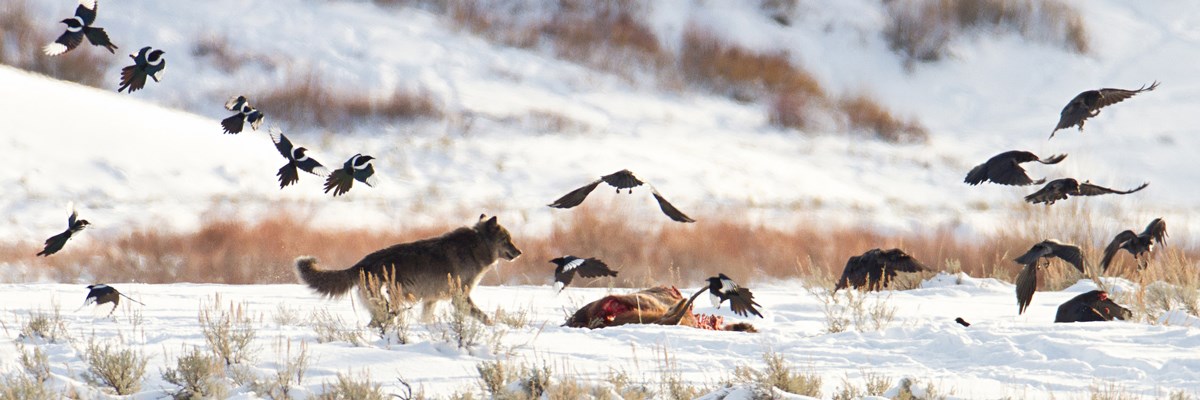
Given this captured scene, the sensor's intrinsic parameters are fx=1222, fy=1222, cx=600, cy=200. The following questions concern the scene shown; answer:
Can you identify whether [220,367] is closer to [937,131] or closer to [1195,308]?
[1195,308]

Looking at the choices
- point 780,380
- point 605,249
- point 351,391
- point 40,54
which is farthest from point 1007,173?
point 40,54

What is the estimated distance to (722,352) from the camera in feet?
25.5

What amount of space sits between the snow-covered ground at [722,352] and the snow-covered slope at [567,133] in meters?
10.8

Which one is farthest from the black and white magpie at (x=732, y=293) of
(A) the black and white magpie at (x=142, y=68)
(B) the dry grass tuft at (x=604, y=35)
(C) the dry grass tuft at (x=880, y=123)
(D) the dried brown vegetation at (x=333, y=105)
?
(B) the dry grass tuft at (x=604, y=35)

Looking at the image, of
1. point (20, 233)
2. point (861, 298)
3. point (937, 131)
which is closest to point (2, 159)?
point (20, 233)

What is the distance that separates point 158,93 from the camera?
2686 centimetres

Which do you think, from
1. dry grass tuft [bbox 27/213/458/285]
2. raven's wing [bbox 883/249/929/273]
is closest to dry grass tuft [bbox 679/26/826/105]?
dry grass tuft [bbox 27/213/458/285]

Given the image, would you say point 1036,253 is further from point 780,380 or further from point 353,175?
point 353,175

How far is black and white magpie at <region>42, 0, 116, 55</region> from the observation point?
24.9 feet

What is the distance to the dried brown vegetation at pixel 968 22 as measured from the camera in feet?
117

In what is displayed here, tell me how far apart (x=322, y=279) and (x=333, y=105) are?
64.7 feet

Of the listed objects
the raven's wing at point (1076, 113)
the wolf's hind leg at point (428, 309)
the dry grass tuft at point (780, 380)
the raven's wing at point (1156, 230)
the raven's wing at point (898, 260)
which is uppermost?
the raven's wing at point (1076, 113)

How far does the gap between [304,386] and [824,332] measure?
4379mm

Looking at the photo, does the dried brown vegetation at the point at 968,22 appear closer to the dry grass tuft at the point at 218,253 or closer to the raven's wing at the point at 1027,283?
the dry grass tuft at the point at 218,253
